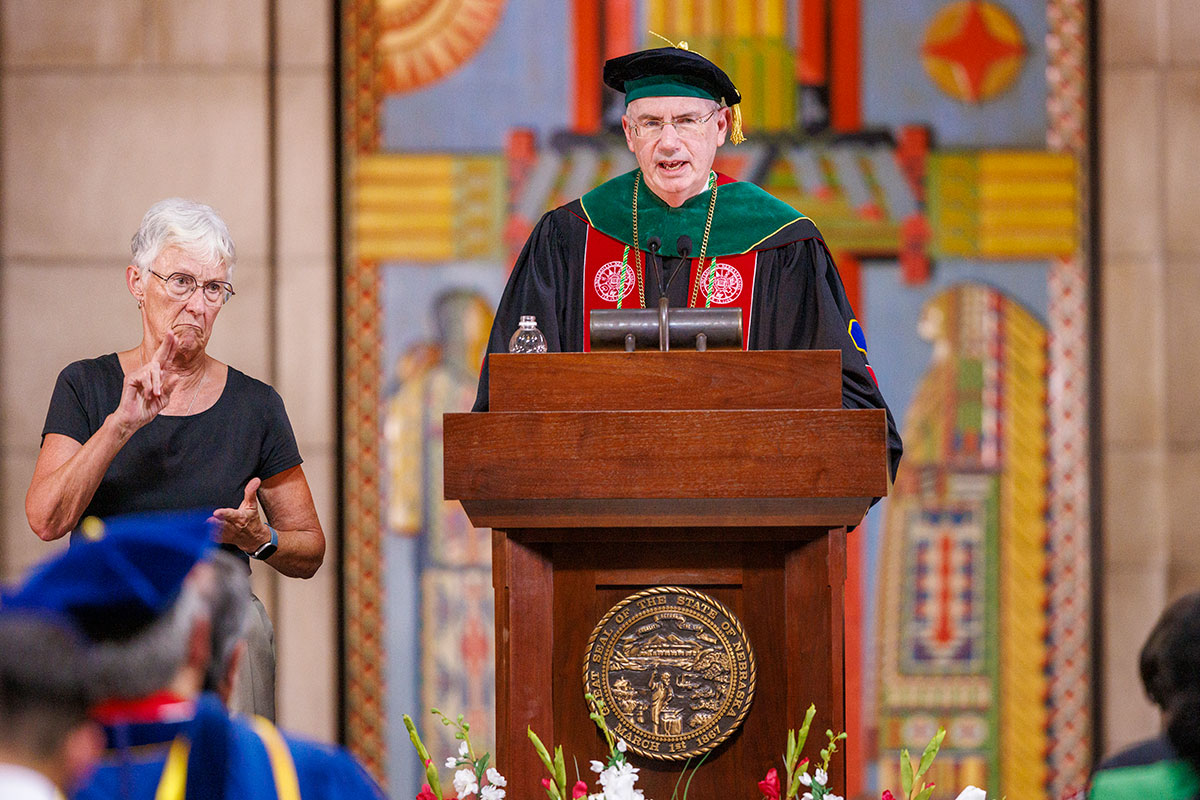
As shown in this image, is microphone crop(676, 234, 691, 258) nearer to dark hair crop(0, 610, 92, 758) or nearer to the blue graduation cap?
the blue graduation cap

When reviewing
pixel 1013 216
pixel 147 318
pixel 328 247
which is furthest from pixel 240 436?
pixel 1013 216

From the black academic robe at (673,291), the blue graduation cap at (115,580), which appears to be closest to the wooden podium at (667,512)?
the black academic robe at (673,291)

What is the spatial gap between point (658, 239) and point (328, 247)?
2560mm

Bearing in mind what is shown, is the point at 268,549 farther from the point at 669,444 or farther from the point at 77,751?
the point at 77,751

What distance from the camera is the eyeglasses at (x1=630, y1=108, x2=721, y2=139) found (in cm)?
329

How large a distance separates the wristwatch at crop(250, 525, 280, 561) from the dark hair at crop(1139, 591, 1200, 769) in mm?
2054

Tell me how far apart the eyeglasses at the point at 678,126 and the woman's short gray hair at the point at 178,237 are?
104 centimetres

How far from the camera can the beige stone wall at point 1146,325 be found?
5.50m

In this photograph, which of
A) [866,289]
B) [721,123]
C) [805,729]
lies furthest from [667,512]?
[866,289]

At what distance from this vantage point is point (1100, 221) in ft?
18.5

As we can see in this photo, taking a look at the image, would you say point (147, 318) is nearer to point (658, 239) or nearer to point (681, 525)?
point (658, 239)

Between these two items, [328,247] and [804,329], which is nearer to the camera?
[804,329]

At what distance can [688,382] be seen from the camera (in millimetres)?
2693

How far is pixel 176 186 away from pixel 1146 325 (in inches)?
158
